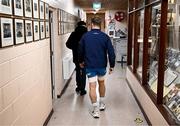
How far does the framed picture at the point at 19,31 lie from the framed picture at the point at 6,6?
17cm

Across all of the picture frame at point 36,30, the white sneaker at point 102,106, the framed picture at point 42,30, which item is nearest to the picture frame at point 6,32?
the picture frame at point 36,30

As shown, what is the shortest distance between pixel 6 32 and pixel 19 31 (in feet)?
1.21

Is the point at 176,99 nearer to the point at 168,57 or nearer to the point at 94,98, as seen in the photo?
the point at 168,57

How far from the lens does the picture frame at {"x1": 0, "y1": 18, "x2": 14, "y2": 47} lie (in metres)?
2.13

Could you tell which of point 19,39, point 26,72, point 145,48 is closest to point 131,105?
point 145,48

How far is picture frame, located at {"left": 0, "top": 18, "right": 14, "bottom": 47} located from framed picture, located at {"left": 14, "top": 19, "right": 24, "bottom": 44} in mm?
Answer: 116

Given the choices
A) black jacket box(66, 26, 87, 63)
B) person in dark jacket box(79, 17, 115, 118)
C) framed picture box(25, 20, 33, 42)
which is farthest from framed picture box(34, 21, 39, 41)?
black jacket box(66, 26, 87, 63)

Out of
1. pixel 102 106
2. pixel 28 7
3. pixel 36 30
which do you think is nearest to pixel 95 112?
pixel 102 106

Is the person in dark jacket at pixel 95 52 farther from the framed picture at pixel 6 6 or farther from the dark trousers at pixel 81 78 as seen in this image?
the framed picture at pixel 6 6

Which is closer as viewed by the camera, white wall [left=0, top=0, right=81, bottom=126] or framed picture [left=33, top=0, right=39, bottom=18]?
white wall [left=0, top=0, right=81, bottom=126]

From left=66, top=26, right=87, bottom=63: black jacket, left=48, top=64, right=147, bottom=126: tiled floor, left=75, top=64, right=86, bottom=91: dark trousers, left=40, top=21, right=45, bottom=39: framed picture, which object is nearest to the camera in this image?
left=40, top=21, right=45, bottom=39: framed picture

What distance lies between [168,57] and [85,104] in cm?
212

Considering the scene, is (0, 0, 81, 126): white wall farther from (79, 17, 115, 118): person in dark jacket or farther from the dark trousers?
the dark trousers

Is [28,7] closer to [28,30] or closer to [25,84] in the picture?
[28,30]
